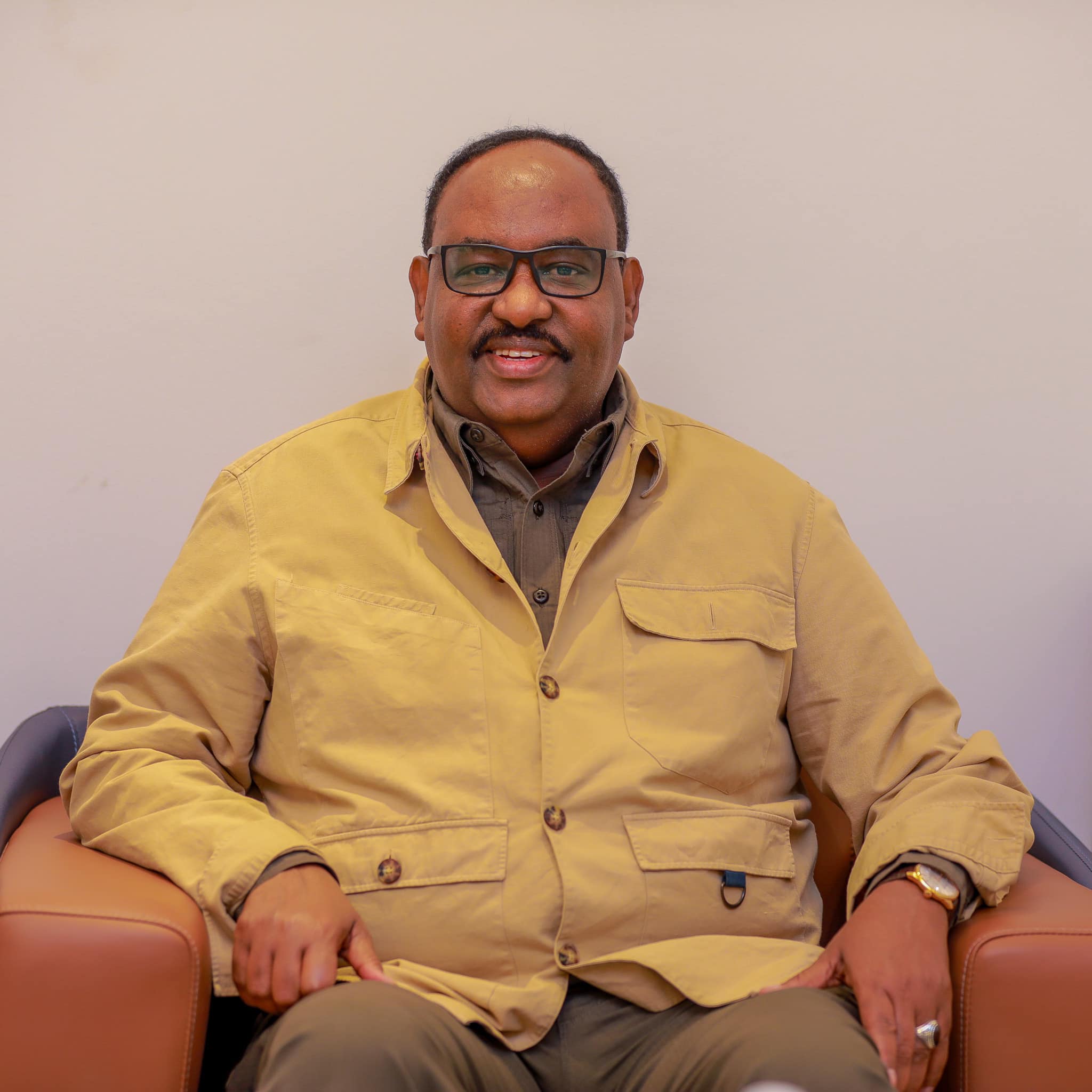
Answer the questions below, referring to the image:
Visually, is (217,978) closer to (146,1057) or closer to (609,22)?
(146,1057)

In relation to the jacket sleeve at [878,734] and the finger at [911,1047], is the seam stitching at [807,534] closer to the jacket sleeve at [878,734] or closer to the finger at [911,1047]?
the jacket sleeve at [878,734]

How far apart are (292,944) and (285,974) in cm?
3

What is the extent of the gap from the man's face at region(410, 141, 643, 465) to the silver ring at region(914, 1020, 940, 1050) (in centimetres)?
92

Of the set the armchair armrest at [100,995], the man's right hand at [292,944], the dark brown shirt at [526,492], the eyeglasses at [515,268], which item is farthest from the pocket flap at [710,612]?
the armchair armrest at [100,995]

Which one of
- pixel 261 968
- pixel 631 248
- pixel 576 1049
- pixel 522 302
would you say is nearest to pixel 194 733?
pixel 261 968

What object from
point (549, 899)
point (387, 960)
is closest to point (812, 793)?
point (549, 899)

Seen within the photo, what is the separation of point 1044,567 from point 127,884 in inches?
68.9

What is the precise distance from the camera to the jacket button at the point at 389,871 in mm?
1525

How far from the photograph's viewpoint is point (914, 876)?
1.53 m

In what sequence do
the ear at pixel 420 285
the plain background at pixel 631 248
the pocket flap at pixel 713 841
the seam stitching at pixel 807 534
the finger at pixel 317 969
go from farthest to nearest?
the plain background at pixel 631 248 → the ear at pixel 420 285 → the seam stitching at pixel 807 534 → the pocket flap at pixel 713 841 → the finger at pixel 317 969

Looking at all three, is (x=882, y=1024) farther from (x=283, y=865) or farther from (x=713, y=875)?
(x=283, y=865)

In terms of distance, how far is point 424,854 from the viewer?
1.54 m

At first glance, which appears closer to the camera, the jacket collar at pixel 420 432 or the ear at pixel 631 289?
the jacket collar at pixel 420 432

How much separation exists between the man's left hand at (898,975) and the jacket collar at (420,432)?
0.65 m
